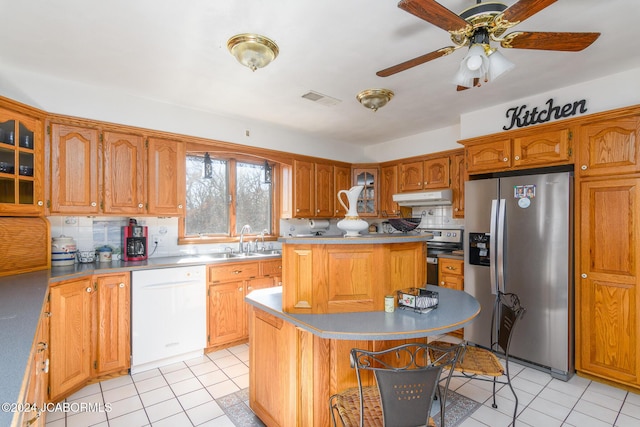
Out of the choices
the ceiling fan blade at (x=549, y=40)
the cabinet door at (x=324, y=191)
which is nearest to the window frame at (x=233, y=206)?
the cabinet door at (x=324, y=191)

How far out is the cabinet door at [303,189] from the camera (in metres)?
4.36

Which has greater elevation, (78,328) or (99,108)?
(99,108)

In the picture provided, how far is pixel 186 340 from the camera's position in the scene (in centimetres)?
311

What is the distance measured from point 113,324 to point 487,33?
3430mm

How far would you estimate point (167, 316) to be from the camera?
300 centimetres

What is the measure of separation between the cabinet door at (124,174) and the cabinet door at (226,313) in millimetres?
1129

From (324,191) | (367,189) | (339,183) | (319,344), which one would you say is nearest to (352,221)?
(319,344)

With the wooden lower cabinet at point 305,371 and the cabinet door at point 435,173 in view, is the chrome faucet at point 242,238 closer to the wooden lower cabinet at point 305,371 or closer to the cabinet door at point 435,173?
the wooden lower cabinet at point 305,371

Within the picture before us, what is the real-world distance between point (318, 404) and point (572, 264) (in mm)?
2553

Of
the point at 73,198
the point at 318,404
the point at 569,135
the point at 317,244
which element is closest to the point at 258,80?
the point at 317,244

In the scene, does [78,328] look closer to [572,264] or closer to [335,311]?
[335,311]

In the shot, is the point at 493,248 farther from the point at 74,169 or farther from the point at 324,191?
the point at 74,169

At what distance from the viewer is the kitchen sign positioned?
2.86 meters

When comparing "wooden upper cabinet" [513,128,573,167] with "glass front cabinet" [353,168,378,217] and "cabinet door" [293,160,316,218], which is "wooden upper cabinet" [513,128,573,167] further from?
"cabinet door" [293,160,316,218]
